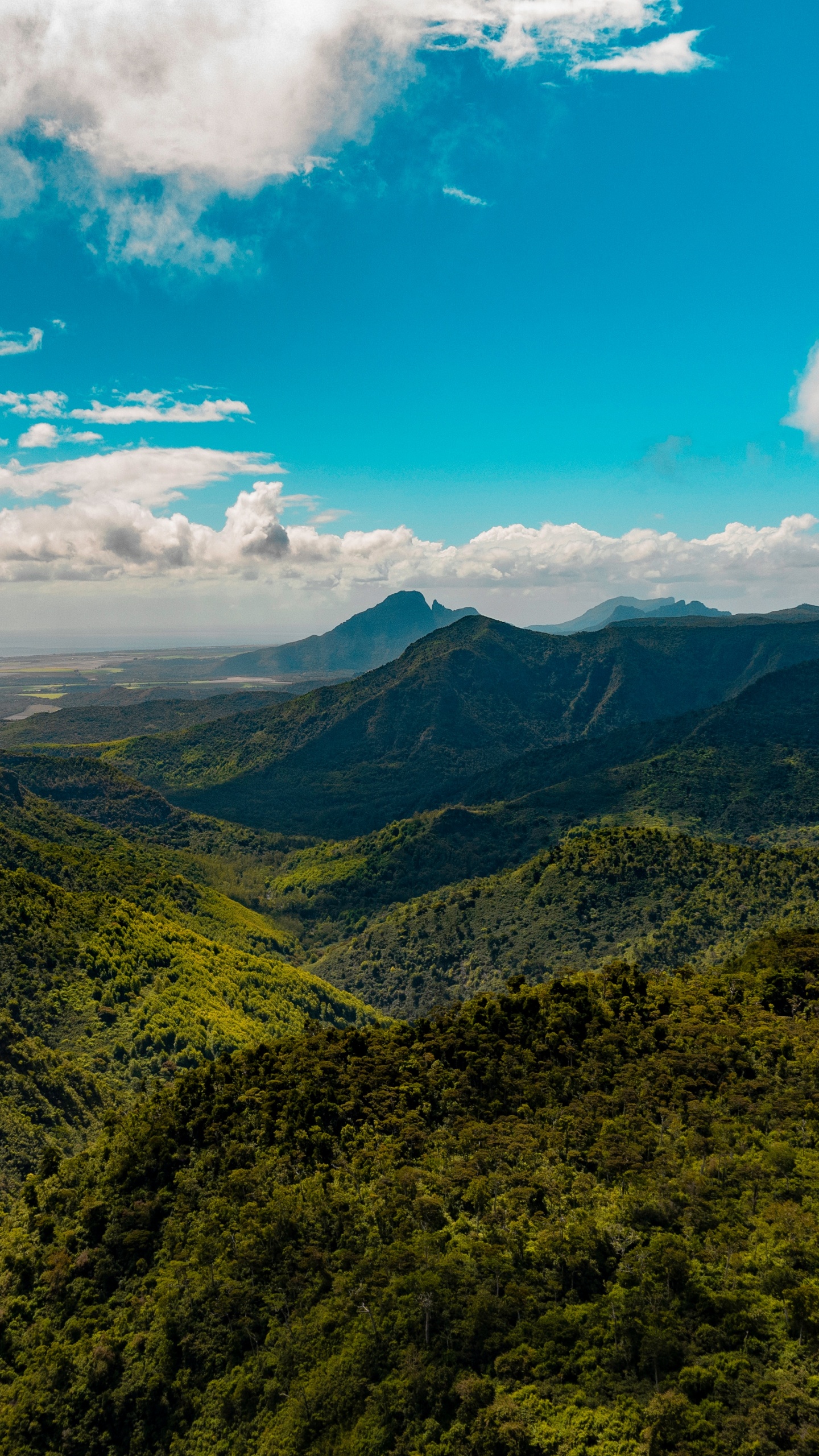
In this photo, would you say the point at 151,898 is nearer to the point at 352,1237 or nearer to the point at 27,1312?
the point at 27,1312

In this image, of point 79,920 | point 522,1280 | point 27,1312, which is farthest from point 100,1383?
point 79,920

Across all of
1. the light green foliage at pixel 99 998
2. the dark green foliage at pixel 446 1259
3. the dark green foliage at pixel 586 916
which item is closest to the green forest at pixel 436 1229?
the dark green foliage at pixel 446 1259

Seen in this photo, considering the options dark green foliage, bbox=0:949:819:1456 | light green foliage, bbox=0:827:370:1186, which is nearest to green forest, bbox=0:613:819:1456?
dark green foliage, bbox=0:949:819:1456

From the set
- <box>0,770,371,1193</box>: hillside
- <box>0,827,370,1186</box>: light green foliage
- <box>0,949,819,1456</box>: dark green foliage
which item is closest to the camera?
<box>0,949,819,1456</box>: dark green foliage

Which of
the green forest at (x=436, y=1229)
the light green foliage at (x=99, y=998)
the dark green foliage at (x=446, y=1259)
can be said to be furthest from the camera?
the light green foliage at (x=99, y=998)

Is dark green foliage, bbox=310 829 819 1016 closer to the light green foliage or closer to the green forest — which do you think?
the light green foliage

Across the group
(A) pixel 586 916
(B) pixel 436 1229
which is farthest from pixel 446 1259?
(A) pixel 586 916

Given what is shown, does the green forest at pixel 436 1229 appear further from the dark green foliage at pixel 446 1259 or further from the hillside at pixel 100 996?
the hillside at pixel 100 996
